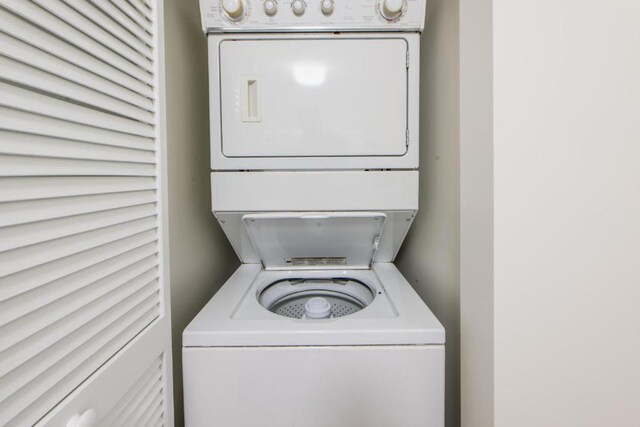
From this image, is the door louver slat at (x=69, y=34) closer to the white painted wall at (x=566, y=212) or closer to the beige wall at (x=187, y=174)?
the beige wall at (x=187, y=174)

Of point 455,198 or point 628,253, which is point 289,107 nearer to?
point 455,198

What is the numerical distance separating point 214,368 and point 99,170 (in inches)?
29.2

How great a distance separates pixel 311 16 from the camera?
1.34 metres

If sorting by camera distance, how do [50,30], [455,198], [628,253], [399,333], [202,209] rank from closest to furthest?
[50,30], [628,253], [399,333], [455,198], [202,209]

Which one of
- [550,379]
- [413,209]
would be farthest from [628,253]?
[413,209]

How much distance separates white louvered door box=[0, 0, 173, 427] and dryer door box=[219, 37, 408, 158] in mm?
434

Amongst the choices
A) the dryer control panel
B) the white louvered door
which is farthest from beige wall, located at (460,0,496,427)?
the white louvered door

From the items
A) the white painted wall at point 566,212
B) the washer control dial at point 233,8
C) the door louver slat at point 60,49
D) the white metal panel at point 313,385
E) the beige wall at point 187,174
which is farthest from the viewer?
the beige wall at point 187,174

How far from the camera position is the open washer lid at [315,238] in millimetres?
1485

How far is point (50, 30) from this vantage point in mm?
572

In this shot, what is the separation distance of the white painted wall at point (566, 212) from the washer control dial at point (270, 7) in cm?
90

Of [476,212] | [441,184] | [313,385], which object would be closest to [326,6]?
[441,184]

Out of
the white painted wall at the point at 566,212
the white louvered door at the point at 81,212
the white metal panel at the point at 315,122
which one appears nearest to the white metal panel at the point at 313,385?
the white louvered door at the point at 81,212

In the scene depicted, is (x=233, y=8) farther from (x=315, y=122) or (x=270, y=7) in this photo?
(x=315, y=122)
